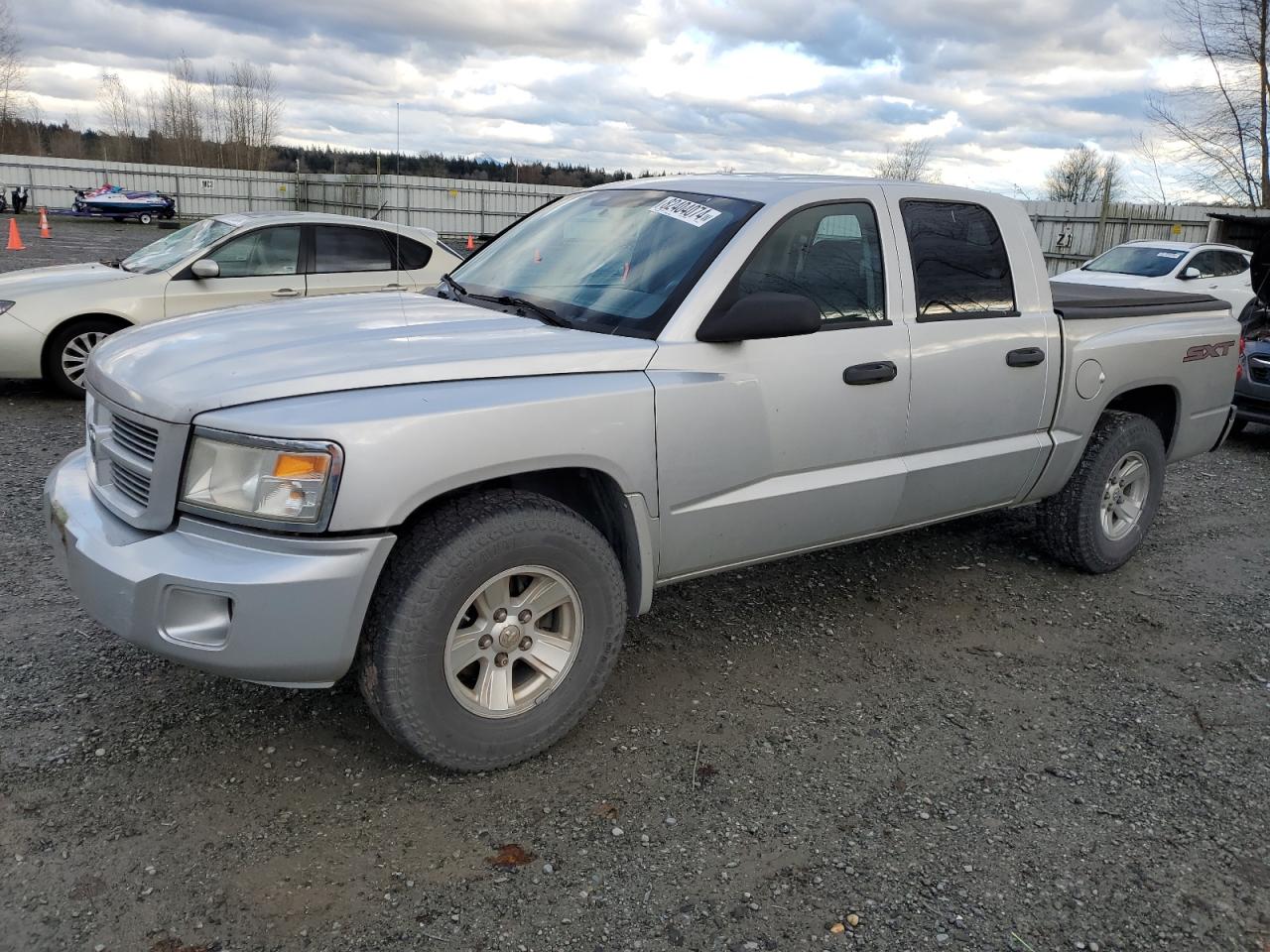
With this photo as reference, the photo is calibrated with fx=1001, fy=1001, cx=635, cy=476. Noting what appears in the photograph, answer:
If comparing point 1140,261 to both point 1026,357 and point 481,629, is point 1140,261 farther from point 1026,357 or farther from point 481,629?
point 481,629

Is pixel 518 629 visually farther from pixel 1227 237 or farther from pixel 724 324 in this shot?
pixel 1227 237

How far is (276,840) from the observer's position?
2.82 metres

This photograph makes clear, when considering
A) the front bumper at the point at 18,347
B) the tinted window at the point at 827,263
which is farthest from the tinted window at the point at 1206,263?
the front bumper at the point at 18,347

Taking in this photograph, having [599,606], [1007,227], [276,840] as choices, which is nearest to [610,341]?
[599,606]

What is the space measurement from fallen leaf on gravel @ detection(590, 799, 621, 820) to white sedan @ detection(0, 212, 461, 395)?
569cm

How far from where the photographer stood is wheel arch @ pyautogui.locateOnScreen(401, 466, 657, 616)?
10.7ft

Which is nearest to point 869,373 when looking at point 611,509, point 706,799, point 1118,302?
point 611,509

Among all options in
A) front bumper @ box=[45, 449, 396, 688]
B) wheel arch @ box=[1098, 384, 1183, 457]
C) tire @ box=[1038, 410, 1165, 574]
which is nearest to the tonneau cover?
wheel arch @ box=[1098, 384, 1183, 457]

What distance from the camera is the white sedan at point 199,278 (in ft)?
24.7

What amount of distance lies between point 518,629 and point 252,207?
38849mm

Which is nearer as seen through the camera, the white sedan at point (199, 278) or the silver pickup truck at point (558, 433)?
the silver pickup truck at point (558, 433)

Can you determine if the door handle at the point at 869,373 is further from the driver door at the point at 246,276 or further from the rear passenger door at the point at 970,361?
the driver door at the point at 246,276

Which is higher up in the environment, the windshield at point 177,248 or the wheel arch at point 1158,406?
the windshield at point 177,248

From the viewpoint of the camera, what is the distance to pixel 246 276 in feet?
26.8
